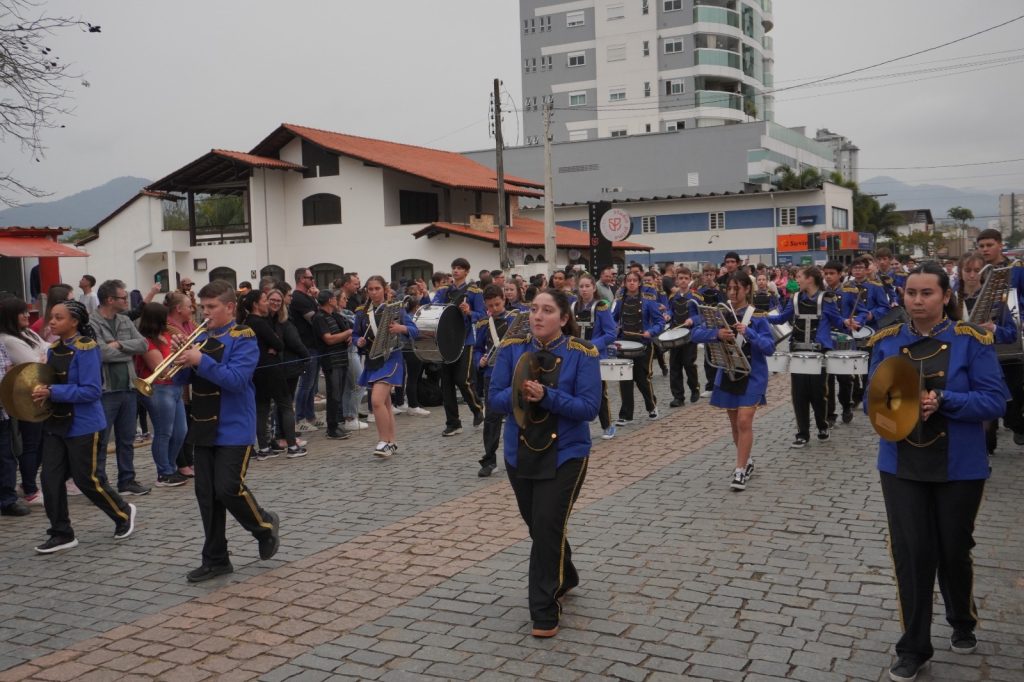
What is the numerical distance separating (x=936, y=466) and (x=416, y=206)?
34.6 metres

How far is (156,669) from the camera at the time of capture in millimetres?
5047

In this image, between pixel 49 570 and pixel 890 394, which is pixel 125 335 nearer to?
pixel 49 570

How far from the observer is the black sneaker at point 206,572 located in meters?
6.52

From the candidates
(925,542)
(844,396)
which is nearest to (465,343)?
(844,396)

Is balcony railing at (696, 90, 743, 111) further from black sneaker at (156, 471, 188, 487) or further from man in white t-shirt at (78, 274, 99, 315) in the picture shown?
black sneaker at (156, 471, 188, 487)

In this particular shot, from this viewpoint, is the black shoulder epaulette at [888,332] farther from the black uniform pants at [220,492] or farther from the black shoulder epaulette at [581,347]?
the black uniform pants at [220,492]

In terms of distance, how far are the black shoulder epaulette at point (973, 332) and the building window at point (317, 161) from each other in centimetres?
3496

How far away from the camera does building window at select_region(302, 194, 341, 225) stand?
1501 inches

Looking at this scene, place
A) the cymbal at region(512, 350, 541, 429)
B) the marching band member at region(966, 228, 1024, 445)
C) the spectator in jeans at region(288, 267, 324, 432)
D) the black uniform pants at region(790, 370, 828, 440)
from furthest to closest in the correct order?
the spectator in jeans at region(288, 267, 324, 432)
the black uniform pants at region(790, 370, 828, 440)
the marching band member at region(966, 228, 1024, 445)
the cymbal at region(512, 350, 541, 429)

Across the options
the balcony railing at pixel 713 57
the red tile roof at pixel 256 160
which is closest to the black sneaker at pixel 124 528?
the red tile roof at pixel 256 160

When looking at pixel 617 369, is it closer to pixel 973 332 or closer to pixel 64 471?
pixel 64 471

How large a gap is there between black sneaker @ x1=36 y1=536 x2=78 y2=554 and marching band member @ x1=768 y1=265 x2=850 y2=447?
301 inches

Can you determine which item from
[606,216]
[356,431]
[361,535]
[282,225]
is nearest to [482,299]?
[356,431]

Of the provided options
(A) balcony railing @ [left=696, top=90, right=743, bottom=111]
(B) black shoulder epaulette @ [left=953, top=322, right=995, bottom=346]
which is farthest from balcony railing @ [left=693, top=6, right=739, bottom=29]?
(B) black shoulder epaulette @ [left=953, top=322, right=995, bottom=346]
